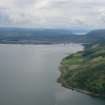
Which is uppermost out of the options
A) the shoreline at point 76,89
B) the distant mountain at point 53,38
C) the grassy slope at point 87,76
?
the distant mountain at point 53,38

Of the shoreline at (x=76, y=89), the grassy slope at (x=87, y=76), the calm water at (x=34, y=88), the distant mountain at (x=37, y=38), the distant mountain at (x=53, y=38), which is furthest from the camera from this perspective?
the distant mountain at (x=37, y=38)

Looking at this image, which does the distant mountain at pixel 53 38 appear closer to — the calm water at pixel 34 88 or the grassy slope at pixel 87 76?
the grassy slope at pixel 87 76

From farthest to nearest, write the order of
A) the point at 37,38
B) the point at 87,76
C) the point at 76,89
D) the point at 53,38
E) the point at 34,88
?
the point at 53,38 → the point at 37,38 → the point at 87,76 → the point at 76,89 → the point at 34,88

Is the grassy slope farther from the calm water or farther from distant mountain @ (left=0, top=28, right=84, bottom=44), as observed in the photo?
distant mountain @ (left=0, top=28, right=84, bottom=44)

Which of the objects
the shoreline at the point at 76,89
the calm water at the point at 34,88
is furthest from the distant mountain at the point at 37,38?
the shoreline at the point at 76,89

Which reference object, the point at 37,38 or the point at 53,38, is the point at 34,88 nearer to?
the point at 37,38

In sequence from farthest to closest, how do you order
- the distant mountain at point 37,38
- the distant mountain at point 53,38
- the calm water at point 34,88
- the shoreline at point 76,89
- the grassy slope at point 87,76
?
the distant mountain at point 37,38 < the distant mountain at point 53,38 < the grassy slope at point 87,76 < the shoreline at point 76,89 < the calm water at point 34,88

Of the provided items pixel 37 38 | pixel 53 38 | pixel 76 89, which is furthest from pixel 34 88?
pixel 53 38

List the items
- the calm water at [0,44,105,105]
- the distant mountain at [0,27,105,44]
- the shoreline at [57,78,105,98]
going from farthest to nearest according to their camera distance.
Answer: the distant mountain at [0,27,105,44]
the shoreline at [57,78,105,98]
the calm water at [0,44,105,105]

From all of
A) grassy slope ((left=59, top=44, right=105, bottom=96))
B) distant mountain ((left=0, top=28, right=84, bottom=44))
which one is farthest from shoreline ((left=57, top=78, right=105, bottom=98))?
distant mountain ((left=0, top=28, right=84, bottom=44))

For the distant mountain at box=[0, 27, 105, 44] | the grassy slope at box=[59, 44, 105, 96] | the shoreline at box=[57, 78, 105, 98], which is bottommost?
the shoreline at box=[57, 78, 105, 98]

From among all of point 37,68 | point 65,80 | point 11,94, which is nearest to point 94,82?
point 65,80
